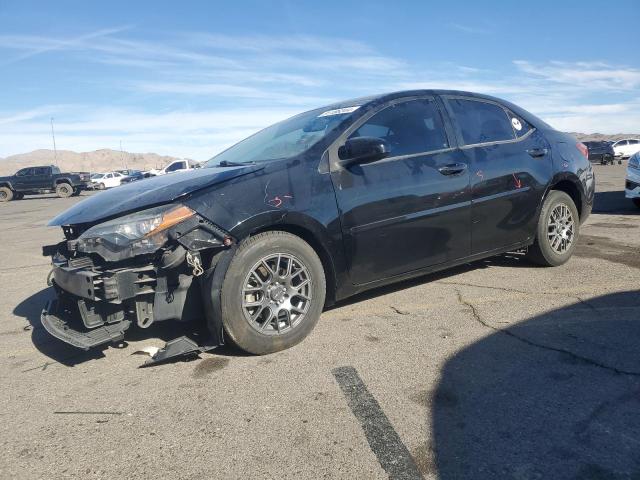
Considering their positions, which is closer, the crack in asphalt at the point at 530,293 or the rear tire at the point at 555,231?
the crack in asphalt at the point at 530,293

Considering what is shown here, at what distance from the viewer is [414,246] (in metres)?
4.01

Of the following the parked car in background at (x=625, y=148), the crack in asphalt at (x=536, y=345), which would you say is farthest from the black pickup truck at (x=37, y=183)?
the parked car in background at (x=625, y=148)

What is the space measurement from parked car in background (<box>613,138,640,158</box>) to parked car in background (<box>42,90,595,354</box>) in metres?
43.9

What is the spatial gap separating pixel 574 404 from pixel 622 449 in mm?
411

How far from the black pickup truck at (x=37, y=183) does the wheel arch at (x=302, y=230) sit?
3054cm

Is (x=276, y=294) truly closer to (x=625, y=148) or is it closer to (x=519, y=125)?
(x=519, y=125)

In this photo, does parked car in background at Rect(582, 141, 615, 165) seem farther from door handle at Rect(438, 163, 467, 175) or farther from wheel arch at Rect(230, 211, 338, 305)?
wheel arch at Rect(230, 211, 338, 305)

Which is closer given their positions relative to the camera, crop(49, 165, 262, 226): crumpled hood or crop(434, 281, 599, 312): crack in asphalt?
crop(49, 165, 262, 226): crumpled hood

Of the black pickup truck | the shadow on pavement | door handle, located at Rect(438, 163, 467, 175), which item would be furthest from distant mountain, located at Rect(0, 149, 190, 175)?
the shadow on pavement

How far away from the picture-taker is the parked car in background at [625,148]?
139ft

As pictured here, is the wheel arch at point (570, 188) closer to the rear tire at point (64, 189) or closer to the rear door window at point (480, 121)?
the rear door window at point (480, 121)

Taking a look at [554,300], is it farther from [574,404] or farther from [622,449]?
[622,449]

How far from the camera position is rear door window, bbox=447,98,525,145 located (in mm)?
4508

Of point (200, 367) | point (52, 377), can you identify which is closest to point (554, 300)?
point (200, 367)
